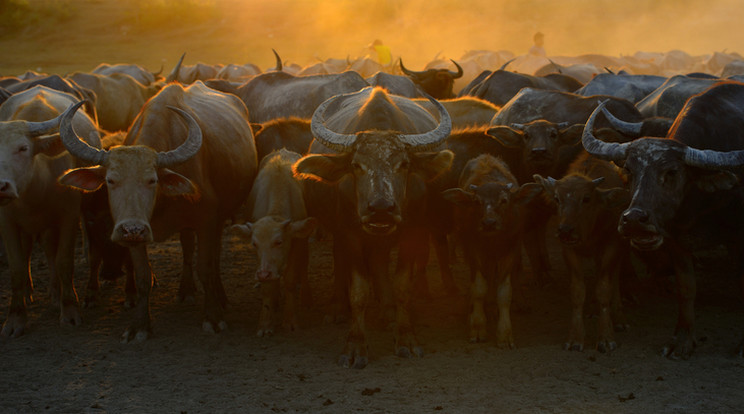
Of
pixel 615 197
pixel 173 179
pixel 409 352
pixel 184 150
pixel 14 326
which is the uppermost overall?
pixel 184 150

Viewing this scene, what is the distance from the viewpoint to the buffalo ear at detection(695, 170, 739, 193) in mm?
5152

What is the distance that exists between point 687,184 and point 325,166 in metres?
2.77

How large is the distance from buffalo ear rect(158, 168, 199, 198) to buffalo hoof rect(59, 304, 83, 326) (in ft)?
5.49

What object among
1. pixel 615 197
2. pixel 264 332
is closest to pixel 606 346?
pixel 615 197

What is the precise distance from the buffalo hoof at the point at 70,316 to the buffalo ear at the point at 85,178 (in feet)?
4.59

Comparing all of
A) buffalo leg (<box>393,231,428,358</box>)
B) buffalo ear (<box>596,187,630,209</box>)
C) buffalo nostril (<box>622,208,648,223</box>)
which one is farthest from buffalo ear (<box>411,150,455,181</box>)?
buffalo nostril (<box>622,208,648,223</box>)

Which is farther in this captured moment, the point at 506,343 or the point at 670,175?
the point at 506,343

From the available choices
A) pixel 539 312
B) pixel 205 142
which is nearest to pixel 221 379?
pixel 205 142

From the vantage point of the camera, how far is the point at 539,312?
6762mm

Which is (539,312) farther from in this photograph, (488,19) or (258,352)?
(488,19)

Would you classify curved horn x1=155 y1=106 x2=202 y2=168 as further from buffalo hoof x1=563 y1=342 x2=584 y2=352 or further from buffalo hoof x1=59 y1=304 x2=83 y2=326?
buffalo hoof x1=563 y1=342 x2=584 y2=352

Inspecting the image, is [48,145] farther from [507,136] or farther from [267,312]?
[507,136]

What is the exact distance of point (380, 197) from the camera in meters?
5.04

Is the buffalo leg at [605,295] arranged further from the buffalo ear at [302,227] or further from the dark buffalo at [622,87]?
the dark buffalo at [622,87]
